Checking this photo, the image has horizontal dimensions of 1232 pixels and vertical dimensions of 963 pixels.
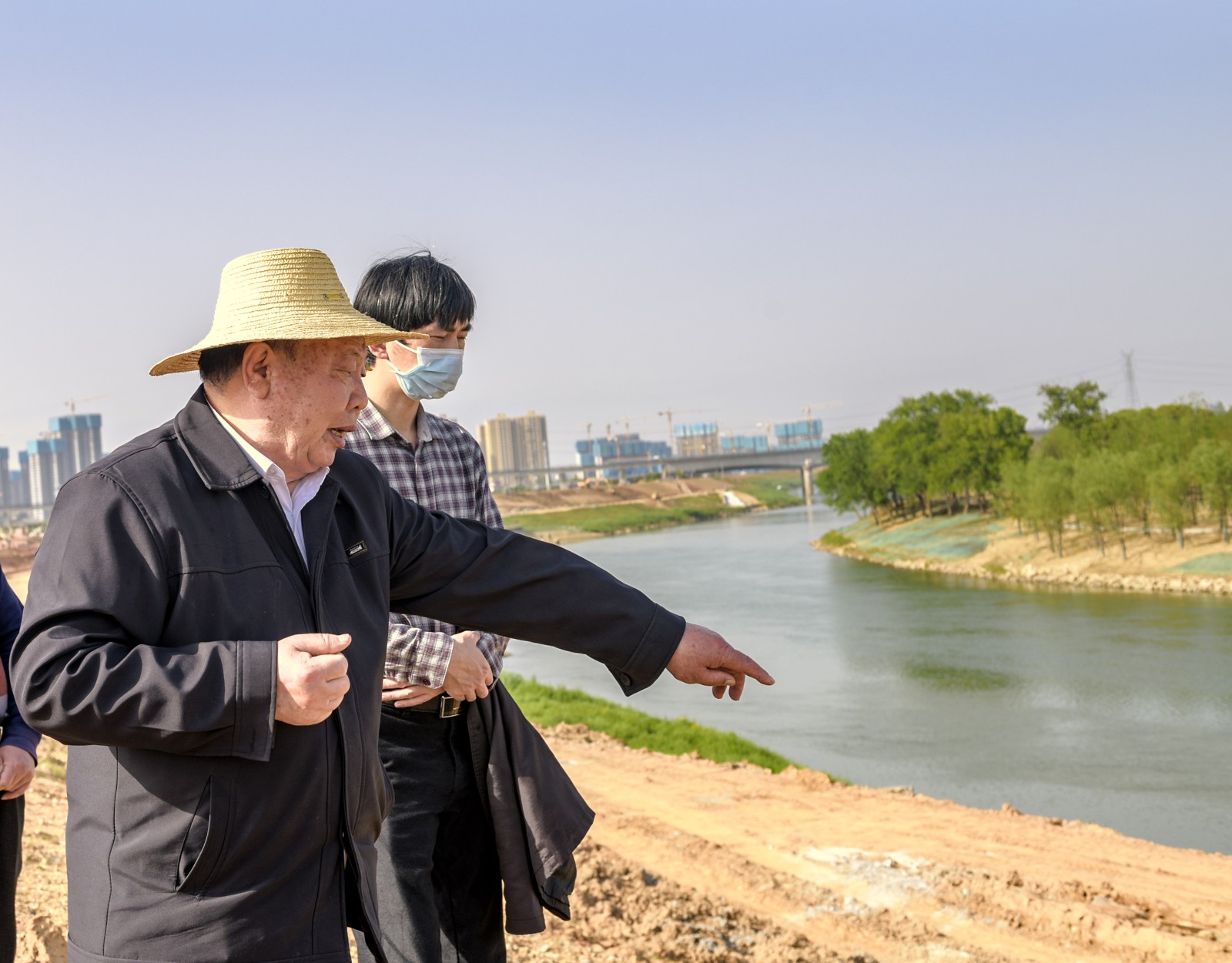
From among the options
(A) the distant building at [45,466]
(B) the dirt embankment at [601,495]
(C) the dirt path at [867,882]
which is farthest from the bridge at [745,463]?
(A) the distant building at [45,466]

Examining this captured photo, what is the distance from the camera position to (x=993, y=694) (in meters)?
19.4

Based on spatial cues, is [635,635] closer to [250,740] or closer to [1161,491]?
[250,740]

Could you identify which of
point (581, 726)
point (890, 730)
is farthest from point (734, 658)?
point (890, 730)

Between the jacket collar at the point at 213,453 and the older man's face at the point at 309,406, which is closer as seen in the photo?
the jacket collar at the point at 213,453

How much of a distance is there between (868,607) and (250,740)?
2993 cm

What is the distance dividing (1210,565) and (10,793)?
33473mm

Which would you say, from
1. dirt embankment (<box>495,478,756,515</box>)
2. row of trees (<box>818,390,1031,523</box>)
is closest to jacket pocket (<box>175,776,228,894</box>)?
row of trees (<box>818,390,1031,523</box>)

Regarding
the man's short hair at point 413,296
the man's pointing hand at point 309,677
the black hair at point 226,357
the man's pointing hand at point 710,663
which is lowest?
the man's pointing hand at point 710,663

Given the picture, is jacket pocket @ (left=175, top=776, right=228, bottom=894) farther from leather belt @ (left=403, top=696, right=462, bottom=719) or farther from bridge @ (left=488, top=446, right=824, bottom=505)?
bridge @ (left=488, top=446, right=824, bottom=505)

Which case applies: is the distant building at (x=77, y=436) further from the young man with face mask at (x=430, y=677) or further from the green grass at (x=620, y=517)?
the young man with face mask at (x=430, y=677)

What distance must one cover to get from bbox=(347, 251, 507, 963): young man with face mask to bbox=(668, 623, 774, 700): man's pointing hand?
50 centimetres

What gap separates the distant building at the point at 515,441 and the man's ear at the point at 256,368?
543 ft

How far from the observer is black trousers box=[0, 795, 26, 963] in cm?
260

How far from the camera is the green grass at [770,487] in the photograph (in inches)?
3981
